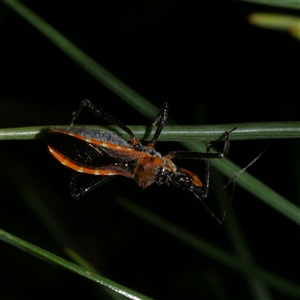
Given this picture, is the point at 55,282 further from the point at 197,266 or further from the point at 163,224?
the point at 163,224

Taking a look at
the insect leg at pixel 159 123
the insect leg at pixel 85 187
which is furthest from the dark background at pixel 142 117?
the insect leg at pixel 159 123

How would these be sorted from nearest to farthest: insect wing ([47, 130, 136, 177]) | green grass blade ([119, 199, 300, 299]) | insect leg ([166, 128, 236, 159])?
1. insect leg ([166, 128, 236, 159])
2. insect wing ([47, 130, 136, 177])
3. green grass blade ([119, 199, 300, 299])

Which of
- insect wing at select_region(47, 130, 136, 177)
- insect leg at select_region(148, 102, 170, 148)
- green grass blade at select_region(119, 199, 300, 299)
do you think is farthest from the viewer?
green grass blade at select_region(119, 199, 300, 299)

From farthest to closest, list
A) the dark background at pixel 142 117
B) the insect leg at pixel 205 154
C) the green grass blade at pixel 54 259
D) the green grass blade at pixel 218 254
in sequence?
the dark background at pixel 142 117, the green grass blade at pixel 218 254, the insect leg at pixel 205 154, the green grass blade at pixel 54 259

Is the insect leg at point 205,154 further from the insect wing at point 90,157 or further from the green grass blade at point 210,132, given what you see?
→ the insect wing at point 90,157

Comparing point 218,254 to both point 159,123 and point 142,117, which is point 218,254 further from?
point 142,117

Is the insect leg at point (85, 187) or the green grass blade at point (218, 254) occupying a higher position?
the insect leg at point (85, 187)

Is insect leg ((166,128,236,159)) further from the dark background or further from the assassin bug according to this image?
the dark background

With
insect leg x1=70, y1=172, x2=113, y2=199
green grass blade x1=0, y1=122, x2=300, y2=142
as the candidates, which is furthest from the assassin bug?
green grass blade x1=0, y1=122, x2=300, y2=142
